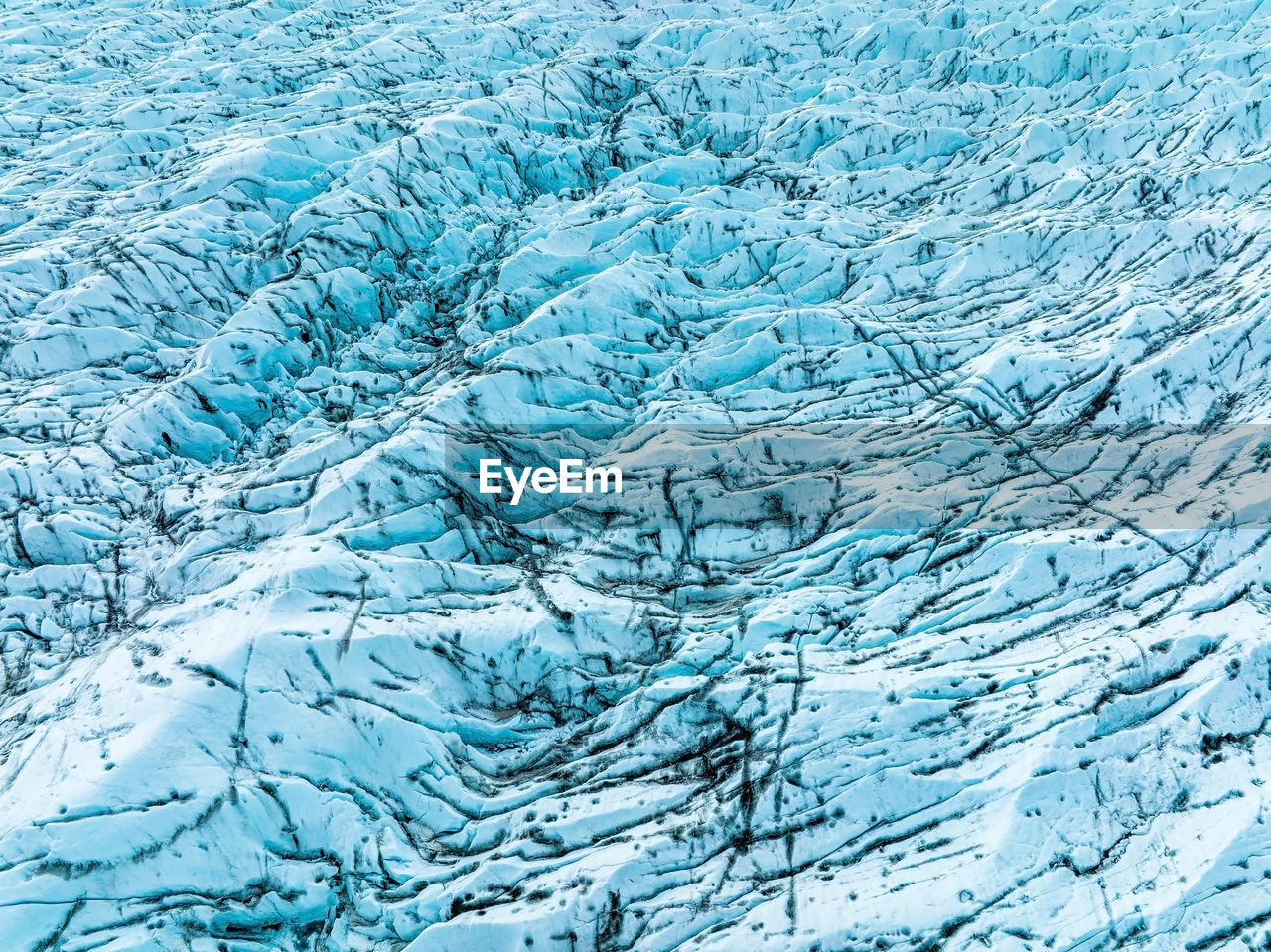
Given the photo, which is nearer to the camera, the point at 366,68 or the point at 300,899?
the point at 300,899

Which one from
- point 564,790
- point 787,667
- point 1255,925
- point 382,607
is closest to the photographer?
point 1255,925

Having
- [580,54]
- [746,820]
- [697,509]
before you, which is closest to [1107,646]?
[746,820]

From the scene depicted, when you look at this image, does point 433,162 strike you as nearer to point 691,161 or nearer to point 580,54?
point 691,161

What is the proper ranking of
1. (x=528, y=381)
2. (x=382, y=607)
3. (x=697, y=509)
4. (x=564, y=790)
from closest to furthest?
(x=564, y=790)
(x=382, y=607)
(x=697, y=509)
(x=528, y=381)

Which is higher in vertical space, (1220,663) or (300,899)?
(1220,663)

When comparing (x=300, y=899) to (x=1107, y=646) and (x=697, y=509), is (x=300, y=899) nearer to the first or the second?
(x=697, y=509)

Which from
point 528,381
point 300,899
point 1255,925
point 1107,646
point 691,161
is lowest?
point 300,899
